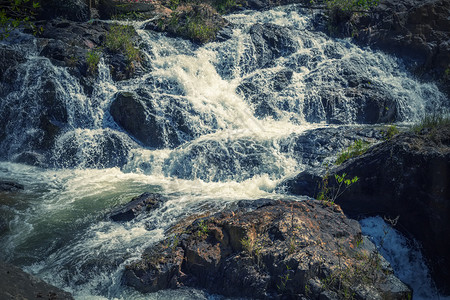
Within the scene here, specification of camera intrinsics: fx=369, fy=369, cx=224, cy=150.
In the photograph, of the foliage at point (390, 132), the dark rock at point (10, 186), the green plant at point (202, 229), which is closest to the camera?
the green plant at point (202, 229)

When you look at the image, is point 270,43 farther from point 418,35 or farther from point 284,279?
point 284,279

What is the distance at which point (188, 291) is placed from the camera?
4.22 m

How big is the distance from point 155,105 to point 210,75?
8.23 ft

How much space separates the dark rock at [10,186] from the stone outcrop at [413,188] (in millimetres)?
5971

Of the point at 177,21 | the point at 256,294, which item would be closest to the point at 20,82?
the point at 177,21

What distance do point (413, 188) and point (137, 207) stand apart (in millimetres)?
4191

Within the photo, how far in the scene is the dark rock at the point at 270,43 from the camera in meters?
12.2

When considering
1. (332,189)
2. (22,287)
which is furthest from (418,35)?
(22,287)

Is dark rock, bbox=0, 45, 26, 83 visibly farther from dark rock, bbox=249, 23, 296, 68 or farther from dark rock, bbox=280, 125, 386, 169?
dark rock, bbox=280, 125, 386, 169

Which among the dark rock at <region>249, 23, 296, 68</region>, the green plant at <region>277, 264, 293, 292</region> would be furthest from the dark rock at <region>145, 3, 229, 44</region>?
the green plant at <region>277, 264, 293, 292</region>

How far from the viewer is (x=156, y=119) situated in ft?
31.1

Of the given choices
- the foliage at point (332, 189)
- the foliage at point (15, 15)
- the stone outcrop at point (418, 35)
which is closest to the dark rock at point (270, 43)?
the stone outcrop at point (418, 35)

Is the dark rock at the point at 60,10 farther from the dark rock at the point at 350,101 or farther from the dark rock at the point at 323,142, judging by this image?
the dark rock at the point at 323,142

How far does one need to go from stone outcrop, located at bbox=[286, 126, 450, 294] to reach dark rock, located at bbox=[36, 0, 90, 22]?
35.6 ft
